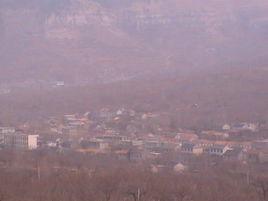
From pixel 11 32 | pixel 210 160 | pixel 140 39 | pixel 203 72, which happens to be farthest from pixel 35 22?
pixel 210 160

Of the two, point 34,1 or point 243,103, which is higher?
point 34,1

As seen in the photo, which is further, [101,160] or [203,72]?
[203,72]

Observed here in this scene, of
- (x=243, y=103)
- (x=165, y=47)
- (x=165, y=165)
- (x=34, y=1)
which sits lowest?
(x=165, y=165)

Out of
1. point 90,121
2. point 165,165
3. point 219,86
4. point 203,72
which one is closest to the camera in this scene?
point 165,165

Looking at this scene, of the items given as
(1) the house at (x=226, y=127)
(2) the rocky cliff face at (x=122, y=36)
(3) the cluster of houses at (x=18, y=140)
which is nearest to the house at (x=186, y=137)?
(1) the house at (x=226, y=127)

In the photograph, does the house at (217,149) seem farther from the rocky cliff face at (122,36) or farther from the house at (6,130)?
the rocky cliff face at (122,36)

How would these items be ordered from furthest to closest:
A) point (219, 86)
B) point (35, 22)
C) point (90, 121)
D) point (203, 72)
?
point (35, 22), point (203, 72), point (219, 86), point (90, 121)

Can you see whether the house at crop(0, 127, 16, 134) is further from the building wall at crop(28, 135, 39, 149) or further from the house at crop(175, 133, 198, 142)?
the house at crop(175, 133, 198, 142)

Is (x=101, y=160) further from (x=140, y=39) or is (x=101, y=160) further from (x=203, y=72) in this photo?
(x=140, y=39)
